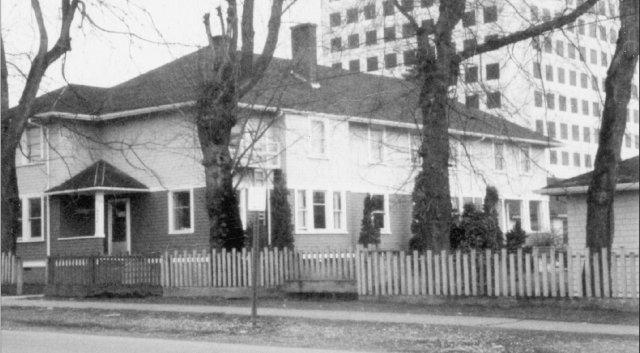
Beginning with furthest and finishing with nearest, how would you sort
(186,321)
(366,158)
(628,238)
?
1. (366,158)
2. (628,238)
3. (186,321)

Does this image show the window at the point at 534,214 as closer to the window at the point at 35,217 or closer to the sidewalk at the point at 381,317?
the window at the point at 35,217

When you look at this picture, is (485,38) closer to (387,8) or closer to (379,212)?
(387,8)

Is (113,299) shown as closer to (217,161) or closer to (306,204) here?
(217,161)

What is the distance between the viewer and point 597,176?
19047mm

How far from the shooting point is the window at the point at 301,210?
34375 mm

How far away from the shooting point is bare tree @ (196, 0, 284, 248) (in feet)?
79.0

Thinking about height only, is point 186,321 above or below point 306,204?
below

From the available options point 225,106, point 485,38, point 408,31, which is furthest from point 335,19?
point 225,106

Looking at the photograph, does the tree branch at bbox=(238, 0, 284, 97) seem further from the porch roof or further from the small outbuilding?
the porch roof

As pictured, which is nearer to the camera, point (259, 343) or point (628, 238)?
point (259, 343)

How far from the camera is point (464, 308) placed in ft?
61.9

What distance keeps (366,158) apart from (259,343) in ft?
78.1

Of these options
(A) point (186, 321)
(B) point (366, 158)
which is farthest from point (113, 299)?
(B) point (366, 158)

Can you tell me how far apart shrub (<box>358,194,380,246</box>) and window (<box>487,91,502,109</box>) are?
15039 millimetres
